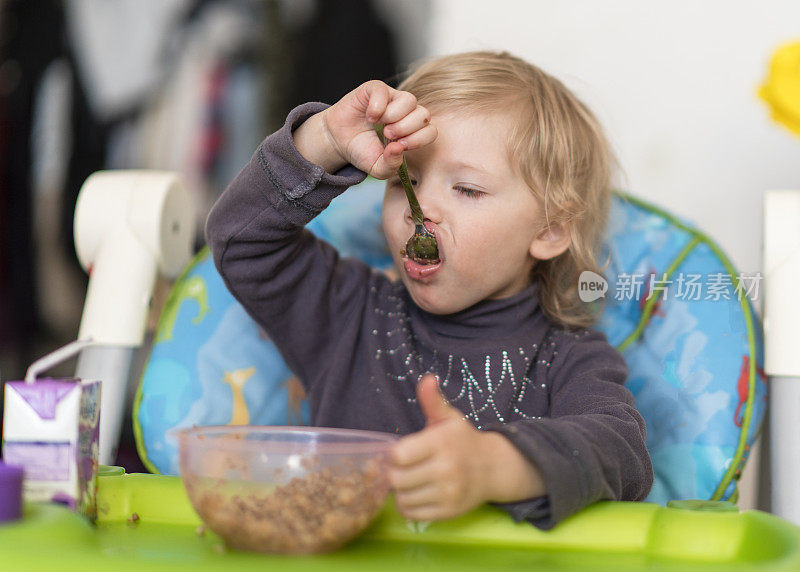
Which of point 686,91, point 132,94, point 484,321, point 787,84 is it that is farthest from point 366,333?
point 132,94

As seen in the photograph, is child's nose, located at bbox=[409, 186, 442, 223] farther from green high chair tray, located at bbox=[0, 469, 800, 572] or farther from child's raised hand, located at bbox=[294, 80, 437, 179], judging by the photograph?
green high chair tray, located at bbox=[0, 469, 800, 572]

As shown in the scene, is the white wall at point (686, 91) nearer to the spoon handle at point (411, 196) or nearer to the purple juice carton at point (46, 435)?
the spoon handle at point (411, 196)

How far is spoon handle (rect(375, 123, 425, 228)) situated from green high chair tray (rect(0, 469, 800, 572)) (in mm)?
295

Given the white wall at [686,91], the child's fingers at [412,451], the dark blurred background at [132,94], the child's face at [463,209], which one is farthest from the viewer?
the dark blurred background at [132,94]

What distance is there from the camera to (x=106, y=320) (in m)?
0.93

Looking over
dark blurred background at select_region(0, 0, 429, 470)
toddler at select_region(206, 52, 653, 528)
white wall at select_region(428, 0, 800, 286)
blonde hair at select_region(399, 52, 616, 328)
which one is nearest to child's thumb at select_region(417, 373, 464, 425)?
toddler at select_region(206, 52, 653, 528)

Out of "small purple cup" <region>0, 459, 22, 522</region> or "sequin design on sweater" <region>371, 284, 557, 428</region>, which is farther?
"sequin design on sweater" <region>371, 284, 557, 428</region>

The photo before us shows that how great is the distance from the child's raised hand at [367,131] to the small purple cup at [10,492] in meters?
0.39

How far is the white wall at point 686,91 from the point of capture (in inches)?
48.2

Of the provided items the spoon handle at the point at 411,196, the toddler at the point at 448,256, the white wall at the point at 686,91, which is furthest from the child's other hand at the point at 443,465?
the white wall at the point at 686,91

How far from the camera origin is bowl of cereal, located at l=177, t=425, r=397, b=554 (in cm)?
52

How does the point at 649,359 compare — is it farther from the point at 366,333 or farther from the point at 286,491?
the point at 286,491

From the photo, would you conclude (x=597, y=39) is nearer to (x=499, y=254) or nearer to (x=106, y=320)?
(x=499, y=254)

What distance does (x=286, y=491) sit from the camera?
1.71 feet
